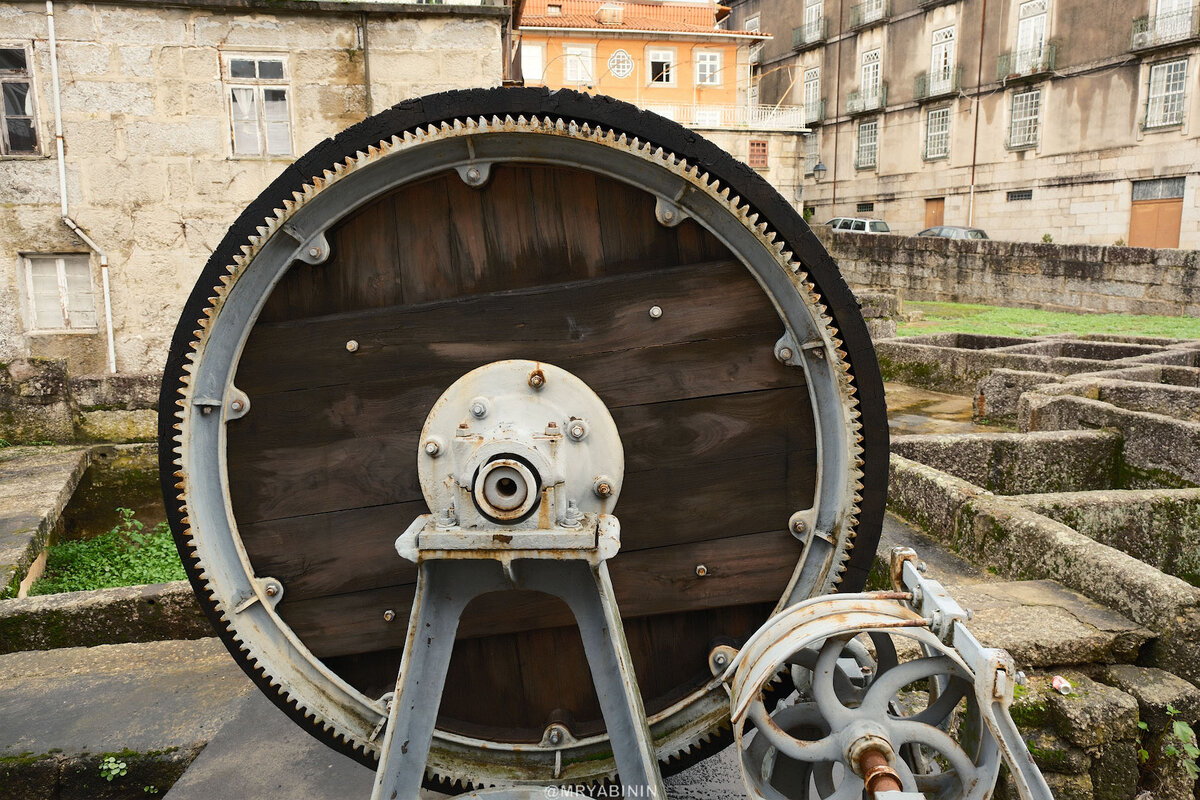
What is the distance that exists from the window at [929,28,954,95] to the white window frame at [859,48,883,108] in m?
2.26

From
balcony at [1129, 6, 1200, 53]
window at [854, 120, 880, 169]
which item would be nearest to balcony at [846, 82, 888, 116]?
window at [854, 120, 880, 169]

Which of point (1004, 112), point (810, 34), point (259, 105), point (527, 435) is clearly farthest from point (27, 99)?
point (810, 34)

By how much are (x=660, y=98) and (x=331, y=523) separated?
3058 centimetres

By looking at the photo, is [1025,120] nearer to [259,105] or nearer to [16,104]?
[259,105]

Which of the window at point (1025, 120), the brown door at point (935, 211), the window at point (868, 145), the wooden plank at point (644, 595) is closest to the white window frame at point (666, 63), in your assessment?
the window at point (868, 145)

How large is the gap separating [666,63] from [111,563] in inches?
1117

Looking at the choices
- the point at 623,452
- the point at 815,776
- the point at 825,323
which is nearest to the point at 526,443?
the point at 623,452

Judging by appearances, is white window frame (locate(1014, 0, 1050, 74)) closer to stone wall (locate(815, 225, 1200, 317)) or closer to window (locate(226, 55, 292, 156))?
stone wall (locate(815, 225, 1200, 317))

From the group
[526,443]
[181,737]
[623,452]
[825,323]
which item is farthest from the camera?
[181,737]

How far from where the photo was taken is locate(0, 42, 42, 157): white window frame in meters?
8.89

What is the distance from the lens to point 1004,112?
25.9 m

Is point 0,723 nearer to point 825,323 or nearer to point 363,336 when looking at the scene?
point 363,336

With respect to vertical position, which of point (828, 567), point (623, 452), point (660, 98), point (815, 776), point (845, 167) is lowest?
point (815, 776)

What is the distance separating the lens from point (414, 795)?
1.88 metres
